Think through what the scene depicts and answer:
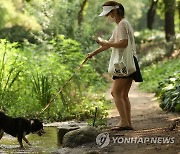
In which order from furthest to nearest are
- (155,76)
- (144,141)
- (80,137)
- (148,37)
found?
(148,37) → (155,76) → (80,137) → (144,141)

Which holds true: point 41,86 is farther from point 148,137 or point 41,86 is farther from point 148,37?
point 148,37

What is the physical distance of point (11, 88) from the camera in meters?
12.0

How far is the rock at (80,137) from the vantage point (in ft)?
23.3

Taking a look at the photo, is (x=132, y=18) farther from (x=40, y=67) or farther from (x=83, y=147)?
(x=83, y=147)

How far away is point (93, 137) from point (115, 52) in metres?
1.51

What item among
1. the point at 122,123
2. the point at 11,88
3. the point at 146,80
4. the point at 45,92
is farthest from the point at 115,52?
the point at 146,80

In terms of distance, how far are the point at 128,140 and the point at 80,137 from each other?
75cm

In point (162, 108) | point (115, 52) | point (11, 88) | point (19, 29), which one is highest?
point (19, 29)

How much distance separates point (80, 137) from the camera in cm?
710

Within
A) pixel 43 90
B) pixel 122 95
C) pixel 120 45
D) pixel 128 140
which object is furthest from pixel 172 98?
pixel 128 140

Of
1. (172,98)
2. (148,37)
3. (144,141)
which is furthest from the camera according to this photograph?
(148,37)

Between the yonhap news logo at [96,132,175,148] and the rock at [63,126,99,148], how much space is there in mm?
110

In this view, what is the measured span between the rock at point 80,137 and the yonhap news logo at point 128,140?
110mm

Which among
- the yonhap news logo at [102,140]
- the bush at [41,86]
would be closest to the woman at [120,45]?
the yonhap news logo at [102,140]
